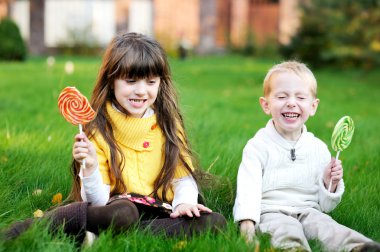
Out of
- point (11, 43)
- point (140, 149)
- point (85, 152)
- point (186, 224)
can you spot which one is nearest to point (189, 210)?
point (186, 224)

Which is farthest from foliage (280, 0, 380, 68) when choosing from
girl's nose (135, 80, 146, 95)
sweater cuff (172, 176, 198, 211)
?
girl's nose (135, 80, 146, 95)

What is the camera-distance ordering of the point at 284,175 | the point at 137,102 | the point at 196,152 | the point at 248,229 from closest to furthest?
the point at 248,229
the point at 137,102
the point at 284,175
the point at 196,152

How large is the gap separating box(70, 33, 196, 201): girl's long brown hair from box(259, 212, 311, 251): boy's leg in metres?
0.47

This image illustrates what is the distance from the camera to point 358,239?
2.68m

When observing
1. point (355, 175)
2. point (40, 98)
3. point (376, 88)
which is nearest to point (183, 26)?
point (376, 88)

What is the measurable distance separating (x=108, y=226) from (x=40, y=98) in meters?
5.08

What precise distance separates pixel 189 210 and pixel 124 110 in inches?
25.2

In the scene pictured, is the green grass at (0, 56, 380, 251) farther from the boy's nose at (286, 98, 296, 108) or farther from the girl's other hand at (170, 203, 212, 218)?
the boy's nose at (286, 98, 296, 108)

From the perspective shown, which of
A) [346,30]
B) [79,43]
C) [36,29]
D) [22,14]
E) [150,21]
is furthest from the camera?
[150,21]

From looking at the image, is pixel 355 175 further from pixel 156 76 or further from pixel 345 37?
pixel 345 37

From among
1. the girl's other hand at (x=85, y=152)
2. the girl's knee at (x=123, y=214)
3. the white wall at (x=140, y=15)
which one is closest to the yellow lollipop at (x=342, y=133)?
the girl's knee at (x=123, y=214)

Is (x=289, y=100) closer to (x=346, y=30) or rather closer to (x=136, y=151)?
(x=136, y=151)

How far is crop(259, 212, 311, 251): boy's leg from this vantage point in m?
2.72

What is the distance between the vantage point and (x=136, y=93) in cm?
295
